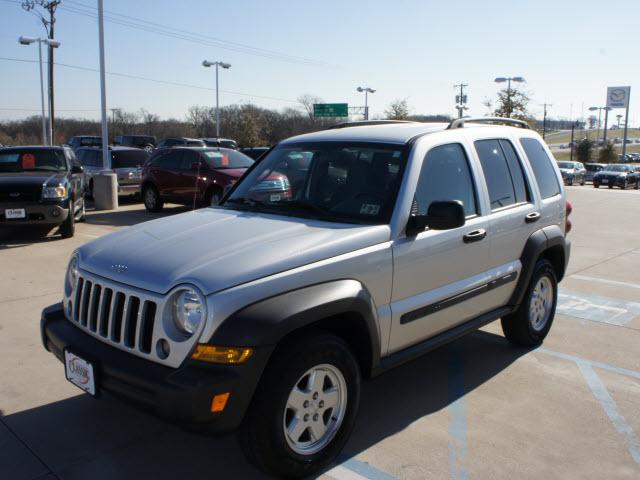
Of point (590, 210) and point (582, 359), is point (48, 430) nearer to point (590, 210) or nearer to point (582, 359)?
point (582, 359)

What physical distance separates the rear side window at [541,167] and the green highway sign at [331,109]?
5759 centimetres

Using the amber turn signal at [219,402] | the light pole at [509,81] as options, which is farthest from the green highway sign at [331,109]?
the amber turn signal at [219,402]

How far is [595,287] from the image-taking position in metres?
7.90

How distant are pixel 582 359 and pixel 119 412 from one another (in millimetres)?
3762

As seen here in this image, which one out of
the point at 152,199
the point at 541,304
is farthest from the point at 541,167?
the point at 152,199

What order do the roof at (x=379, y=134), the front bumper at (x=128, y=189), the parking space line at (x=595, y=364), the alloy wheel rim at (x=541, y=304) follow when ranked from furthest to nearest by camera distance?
the front bumper at (x=128, y=189) → the alloy wheel rim at (x=541, y=304) → the parking space line at (x=595, y=364) → the roof at (x=379, y=134)

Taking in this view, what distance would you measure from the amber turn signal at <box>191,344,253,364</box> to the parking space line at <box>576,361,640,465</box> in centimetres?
242

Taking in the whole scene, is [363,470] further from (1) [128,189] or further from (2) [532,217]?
(1) [128,189]

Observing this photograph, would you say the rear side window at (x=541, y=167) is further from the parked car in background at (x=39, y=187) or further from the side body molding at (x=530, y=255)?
the parked car in background at (x=39, y=187)

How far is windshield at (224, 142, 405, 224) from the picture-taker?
3.89 metres

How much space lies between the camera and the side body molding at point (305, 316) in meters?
2.88

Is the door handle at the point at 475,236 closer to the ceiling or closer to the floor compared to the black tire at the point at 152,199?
closer to the ceiling

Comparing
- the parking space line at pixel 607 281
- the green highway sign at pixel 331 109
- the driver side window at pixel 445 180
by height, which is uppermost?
the green highway sign at pixel 331 109

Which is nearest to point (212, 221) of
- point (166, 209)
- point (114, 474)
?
point (114, 474)
